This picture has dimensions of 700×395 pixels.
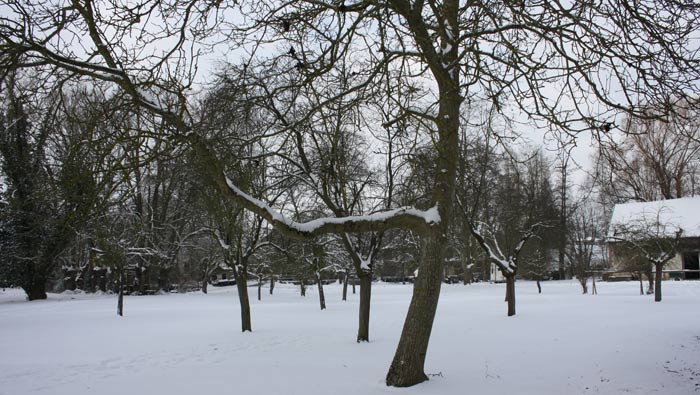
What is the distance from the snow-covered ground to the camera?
7941 millimetres

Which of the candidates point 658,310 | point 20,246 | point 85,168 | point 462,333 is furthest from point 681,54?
point 20,246

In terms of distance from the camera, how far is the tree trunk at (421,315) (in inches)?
268

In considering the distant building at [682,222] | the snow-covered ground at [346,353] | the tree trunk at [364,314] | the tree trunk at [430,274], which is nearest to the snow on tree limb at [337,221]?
the tree trunk at [430,274]

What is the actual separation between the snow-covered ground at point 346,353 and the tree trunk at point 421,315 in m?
0.27

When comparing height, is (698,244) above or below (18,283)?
above

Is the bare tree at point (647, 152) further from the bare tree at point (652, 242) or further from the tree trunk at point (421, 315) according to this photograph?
the bare tree at point (652, 242)

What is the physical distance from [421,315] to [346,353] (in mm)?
5016

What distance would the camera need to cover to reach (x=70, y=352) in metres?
12.6

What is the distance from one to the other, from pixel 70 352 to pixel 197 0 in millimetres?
10326

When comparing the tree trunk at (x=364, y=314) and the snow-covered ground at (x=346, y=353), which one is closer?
the snow-covered ground at (x=346, y=353)

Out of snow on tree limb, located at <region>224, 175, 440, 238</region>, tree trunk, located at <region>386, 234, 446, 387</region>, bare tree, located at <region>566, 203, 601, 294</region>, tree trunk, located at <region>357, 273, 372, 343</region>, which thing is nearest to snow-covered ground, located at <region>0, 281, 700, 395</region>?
tree trunk, located at <region>386, 234, 446, 387</region>

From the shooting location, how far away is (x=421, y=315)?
268 inches

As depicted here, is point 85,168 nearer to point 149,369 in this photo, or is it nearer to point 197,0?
point 197,0

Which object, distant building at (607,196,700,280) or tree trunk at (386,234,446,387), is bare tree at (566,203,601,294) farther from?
tree trunk at (386,234,446,387)
